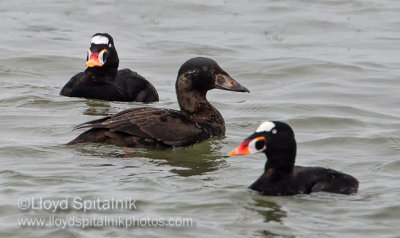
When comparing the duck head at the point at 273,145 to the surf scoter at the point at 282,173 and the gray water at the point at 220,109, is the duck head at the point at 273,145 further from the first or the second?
the gray water at the point at 220,109

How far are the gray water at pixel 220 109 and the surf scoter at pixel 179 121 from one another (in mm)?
140

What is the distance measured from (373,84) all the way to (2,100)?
5.63 metres

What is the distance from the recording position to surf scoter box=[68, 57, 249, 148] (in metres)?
10.4

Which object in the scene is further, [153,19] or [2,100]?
[153,19]

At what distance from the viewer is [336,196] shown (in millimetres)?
8656

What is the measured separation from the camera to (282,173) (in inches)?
345

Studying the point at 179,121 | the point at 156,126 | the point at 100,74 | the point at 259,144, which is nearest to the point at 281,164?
the point at 259,144

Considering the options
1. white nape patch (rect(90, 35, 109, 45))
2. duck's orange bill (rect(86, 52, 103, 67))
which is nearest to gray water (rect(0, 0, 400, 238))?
duck's orange bill (rect(86, 52, 103, 67))

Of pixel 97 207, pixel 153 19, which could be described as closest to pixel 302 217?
pixel 97 207

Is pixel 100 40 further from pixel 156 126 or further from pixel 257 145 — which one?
pixel 257 145

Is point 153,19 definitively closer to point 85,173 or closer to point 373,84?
point 373,84

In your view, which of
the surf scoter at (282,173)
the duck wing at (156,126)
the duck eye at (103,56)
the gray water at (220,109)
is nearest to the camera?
the gray water at (220,109)

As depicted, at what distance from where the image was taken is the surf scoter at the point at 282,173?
870cm

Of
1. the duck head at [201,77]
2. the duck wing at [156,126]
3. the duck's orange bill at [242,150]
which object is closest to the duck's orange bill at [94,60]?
the duck head at [201,77]
